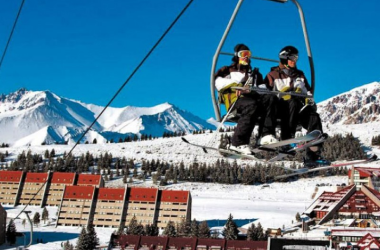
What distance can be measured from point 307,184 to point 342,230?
8598 cm

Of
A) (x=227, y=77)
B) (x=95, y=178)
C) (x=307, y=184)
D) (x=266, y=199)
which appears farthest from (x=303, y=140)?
(x=307, y=184)

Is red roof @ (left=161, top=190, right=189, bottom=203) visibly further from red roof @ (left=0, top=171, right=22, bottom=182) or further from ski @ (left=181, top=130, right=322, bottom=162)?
ski @ (left=181, top=130, right=322, bottom=162)

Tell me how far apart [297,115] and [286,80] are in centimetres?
69

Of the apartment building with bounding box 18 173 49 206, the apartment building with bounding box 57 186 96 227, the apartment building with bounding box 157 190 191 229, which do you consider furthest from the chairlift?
the apartment building with bounding box 18 173 49 206

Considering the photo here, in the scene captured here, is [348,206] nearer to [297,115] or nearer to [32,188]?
[32,188]

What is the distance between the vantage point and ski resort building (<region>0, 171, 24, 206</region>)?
103625mm

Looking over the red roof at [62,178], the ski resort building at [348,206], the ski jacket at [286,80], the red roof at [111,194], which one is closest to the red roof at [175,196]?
the red roof at [111,194]

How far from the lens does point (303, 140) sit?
29.2 ft

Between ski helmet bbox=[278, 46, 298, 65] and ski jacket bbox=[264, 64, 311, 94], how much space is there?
179 millimetres

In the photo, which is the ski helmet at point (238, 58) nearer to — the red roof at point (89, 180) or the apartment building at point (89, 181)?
the apartment building at point (89, 181)

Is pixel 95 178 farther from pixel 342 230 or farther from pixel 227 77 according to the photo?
pixel 227 77

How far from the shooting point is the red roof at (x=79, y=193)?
80.9 metres

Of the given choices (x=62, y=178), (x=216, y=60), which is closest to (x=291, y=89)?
(x=216, y=60)

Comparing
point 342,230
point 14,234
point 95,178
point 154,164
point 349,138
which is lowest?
point 14,234
